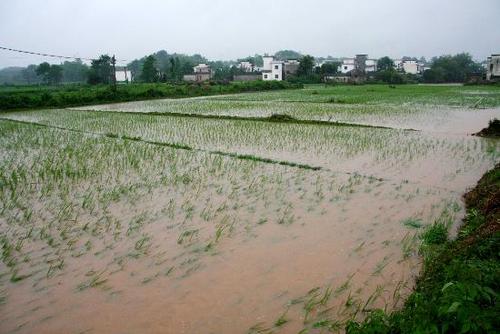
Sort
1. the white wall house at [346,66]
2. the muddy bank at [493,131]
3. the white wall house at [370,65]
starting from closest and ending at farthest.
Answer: the muddy bank at [493,131], the white wall house at [346,66], the white wall house at [370,65]

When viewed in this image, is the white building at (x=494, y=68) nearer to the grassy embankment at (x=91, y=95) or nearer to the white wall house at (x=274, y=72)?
the white wall house at (x=274, y=72)

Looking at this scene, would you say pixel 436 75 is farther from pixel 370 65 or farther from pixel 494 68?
pixel 370 65

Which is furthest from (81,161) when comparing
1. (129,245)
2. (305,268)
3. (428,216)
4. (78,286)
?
(428,216)

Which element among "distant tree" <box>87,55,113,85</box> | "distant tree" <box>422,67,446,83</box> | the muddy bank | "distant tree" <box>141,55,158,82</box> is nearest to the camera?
the muddy bank

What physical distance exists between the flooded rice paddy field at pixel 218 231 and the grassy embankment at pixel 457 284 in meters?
0.24

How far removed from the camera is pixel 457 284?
2162 millimetres

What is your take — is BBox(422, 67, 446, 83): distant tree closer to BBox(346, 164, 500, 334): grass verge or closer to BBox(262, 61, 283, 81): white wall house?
BBox(262, 61, 283, 81): white wall house

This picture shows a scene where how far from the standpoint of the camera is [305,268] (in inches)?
142

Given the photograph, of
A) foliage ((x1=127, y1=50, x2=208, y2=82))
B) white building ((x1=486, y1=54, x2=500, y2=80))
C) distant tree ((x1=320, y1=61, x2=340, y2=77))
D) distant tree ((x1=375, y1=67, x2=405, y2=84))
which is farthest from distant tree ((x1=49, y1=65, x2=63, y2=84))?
white building ((x1=486, y1=54, x2=500, y2=80))

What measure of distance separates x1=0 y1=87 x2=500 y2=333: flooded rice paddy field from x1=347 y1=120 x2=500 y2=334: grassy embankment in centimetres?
24

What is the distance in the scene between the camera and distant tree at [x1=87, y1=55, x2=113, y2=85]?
42594 millimetres

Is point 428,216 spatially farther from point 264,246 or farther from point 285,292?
point 285,292

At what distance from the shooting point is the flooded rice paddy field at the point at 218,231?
3.01 meters

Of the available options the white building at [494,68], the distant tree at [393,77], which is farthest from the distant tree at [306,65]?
the white building at [494,68]
